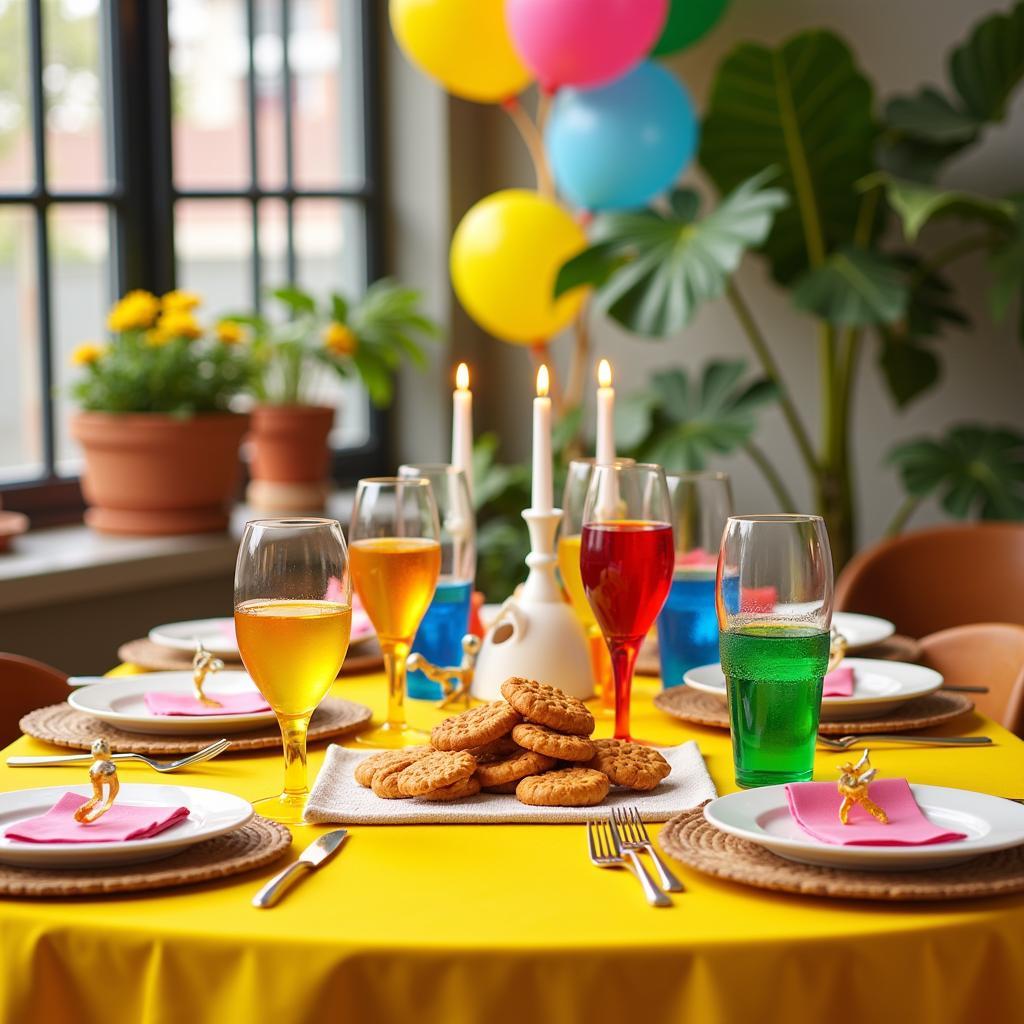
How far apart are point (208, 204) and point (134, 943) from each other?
3.26 meters

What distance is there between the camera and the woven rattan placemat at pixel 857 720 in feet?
4.64

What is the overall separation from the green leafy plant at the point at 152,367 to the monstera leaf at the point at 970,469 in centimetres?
157

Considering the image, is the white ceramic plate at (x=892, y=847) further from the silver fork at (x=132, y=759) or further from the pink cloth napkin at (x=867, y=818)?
the silver fork at (x=132, y=759)

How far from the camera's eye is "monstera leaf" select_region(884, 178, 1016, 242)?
3000 millimetres

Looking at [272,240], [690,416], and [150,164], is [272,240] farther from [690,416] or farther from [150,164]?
[690,416]

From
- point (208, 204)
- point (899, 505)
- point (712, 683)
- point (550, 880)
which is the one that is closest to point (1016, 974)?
point (550, 880)

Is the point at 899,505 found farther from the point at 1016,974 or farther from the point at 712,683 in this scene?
the point at 1016,974

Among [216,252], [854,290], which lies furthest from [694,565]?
[216,252]

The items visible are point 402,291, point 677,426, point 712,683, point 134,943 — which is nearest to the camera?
point 134,943

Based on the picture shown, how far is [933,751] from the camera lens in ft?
4.49

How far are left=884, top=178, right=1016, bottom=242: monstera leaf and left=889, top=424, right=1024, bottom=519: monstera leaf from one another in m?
0.49

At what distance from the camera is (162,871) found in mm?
1000

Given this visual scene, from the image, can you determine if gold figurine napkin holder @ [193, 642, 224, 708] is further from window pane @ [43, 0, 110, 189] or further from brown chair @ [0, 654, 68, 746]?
window pane @ [43, 0, 110, 189]

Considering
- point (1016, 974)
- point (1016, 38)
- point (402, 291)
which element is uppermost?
point (1016, 38)
